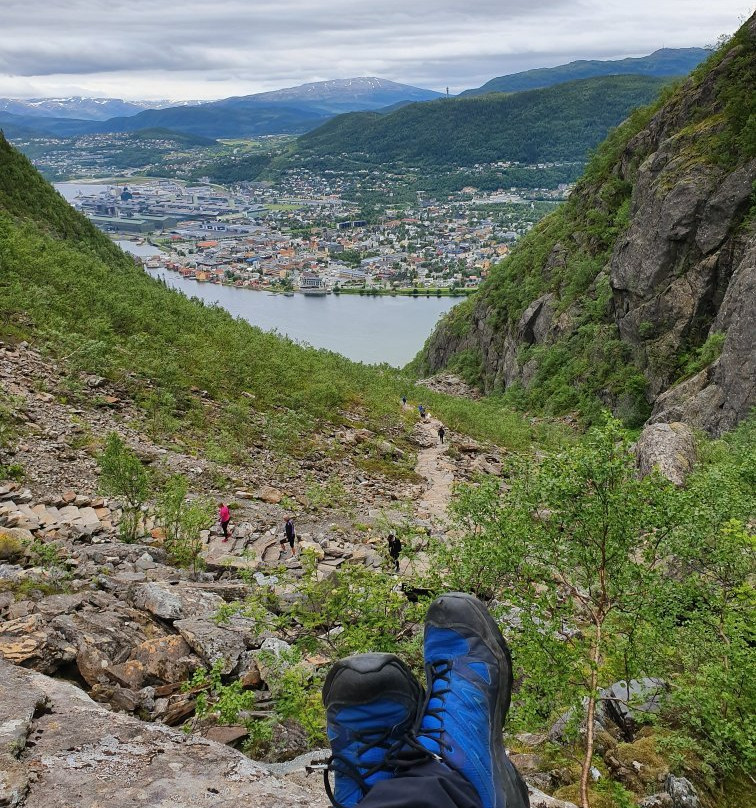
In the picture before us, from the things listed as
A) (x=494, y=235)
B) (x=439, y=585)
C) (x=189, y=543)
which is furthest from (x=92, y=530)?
(x=494, y=235)

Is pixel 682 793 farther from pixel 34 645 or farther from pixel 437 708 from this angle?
pixel 34 645

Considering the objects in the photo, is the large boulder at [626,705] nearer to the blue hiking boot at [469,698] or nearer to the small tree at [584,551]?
the small tree at [584,551]

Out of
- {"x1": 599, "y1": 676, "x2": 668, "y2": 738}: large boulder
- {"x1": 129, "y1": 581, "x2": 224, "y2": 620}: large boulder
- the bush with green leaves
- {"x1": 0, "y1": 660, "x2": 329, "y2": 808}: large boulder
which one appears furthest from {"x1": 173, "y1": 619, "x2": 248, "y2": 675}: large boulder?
{"x1": 599, "y1": 676, "x2": 668, "y2": 738}: large boulder

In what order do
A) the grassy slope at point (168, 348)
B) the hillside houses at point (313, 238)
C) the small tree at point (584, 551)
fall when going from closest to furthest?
the small tree at point (584, 551) < the grassy slope at point (168, 348) < the hillside houses at point (313, 238)

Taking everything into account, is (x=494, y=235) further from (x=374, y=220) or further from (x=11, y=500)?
(x=11, y=500)

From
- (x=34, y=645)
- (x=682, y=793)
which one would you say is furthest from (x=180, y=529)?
(x=682, y=793)

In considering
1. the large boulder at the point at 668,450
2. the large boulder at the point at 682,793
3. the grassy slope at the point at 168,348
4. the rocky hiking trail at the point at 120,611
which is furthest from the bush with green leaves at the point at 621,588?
the grassy slope at the point at 168,348

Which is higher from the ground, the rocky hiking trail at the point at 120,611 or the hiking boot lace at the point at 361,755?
the hiking boot lace at the point at 361,755
